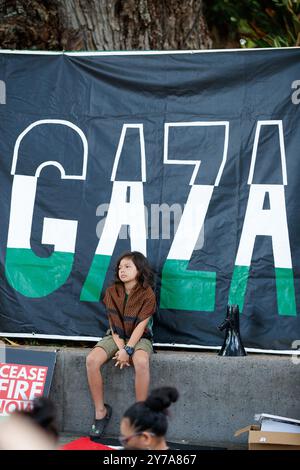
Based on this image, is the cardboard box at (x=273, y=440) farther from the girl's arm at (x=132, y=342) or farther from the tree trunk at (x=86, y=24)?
the tree trunk at (x=86, y=24)

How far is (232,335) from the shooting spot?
5.84 metres

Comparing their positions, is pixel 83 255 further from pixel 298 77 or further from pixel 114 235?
pixel 298 77

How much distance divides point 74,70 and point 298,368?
3061 mm

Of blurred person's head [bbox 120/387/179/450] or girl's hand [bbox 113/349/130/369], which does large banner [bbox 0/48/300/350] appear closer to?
girl's hand [bbox 113/349/130/369]

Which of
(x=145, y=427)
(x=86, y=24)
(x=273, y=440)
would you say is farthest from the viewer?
(x=86, y=24)

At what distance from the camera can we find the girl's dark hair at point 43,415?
8.66 ft

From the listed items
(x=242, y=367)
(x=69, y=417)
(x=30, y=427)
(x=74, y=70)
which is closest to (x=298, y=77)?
(x=74, y=70)

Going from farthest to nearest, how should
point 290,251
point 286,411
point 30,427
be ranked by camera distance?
point 290,251, point 286,411, point 30,427

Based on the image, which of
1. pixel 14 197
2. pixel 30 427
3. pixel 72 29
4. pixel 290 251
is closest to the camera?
pixel 30 427

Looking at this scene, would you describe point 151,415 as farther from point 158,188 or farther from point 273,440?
point 158,188

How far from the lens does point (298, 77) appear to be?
6.10 m

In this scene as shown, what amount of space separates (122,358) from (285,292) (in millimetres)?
1394

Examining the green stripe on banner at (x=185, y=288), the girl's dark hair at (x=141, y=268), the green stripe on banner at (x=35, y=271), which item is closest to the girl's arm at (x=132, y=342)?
the girl's dark hair at (x=141, y=268)

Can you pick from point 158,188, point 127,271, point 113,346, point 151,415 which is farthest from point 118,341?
point 151,415
